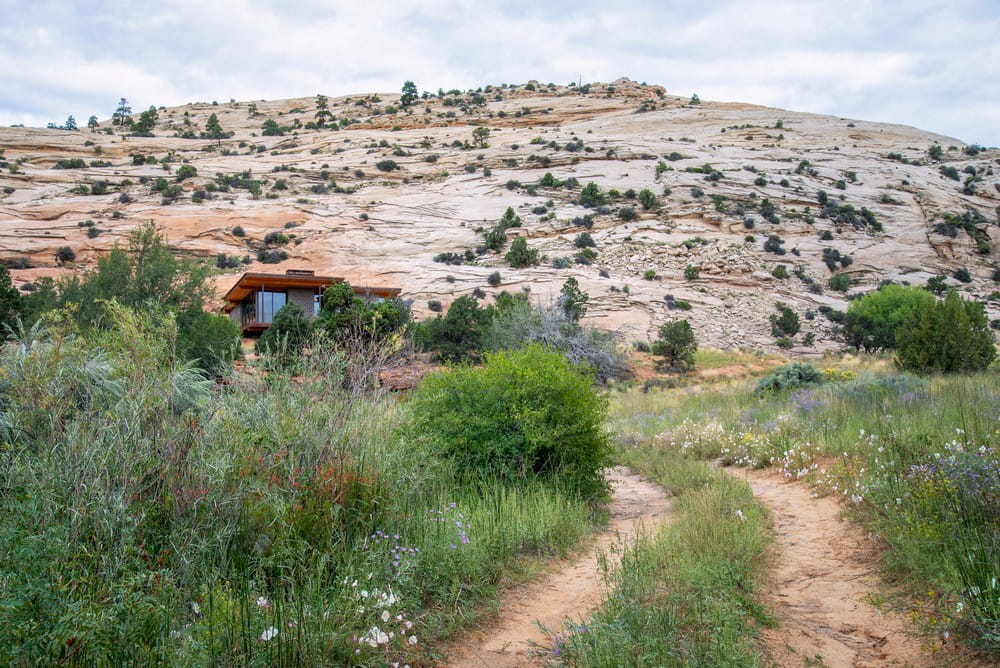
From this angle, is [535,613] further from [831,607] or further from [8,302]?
[8,302]

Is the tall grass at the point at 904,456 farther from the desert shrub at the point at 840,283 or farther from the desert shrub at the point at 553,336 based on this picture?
the desert shrub at the point at 840,283

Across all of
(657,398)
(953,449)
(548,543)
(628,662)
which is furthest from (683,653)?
(657,398)

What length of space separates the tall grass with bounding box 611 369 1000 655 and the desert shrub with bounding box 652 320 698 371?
14.1 metres

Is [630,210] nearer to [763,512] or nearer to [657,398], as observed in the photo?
[657,398]

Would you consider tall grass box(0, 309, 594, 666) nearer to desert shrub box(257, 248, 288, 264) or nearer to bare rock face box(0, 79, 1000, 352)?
bare rock face box(0, 79, 1000, 352)

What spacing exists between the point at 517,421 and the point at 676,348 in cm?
2245

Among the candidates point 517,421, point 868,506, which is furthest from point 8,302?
point 868,506

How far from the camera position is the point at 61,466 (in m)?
3.71

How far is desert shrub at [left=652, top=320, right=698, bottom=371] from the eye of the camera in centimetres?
2925

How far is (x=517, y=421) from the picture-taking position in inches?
323

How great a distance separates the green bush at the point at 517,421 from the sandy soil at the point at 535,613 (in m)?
1.43

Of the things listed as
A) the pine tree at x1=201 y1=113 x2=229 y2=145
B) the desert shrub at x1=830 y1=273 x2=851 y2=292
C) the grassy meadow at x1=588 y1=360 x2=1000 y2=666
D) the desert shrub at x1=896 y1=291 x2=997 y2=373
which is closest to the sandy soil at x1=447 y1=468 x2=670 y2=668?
the grassy meadow at x1=588 y1=360 x2=1000 y2=666

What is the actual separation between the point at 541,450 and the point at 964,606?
517 centimetres

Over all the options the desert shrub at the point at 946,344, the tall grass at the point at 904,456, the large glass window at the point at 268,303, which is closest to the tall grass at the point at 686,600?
the tall grass at the point at 904,456
